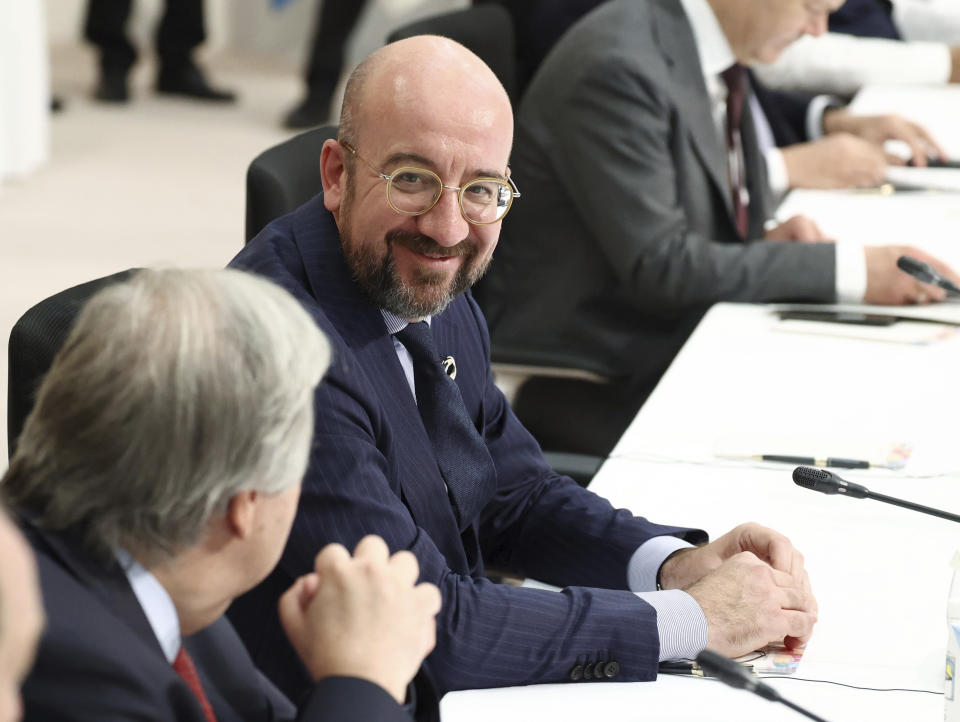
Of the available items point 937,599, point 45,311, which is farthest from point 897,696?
point 45,311

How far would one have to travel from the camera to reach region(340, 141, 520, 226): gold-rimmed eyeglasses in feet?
5.24

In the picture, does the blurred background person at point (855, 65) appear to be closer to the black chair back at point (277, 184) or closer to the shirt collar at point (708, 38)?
the shirt collar at point (708, 38)

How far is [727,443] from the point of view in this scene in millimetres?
1948

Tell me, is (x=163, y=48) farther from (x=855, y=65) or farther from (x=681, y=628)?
(x=681, y=628)

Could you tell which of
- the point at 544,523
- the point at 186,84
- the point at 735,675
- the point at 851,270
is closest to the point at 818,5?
the point at 851,270

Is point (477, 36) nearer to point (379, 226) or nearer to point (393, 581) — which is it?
point (379, 226)

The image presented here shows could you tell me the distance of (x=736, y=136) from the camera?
312cm

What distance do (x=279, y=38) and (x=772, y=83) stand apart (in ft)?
14.4

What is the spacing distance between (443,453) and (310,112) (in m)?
5.13

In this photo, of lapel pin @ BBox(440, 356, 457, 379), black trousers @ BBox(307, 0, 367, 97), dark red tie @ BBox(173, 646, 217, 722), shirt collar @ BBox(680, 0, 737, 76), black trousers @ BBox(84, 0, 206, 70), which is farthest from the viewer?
black trousers @ BBox(84, 0, 206, 70)

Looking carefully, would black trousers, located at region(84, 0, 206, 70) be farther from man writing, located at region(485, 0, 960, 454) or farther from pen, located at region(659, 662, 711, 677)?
pen, located at region(659, 662, 711, 677)

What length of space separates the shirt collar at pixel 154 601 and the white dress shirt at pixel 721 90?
1852mm

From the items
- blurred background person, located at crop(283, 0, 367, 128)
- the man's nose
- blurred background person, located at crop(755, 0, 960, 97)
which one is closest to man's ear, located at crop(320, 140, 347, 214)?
the man's nose

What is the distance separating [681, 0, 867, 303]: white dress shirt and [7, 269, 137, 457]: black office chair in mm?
1573
